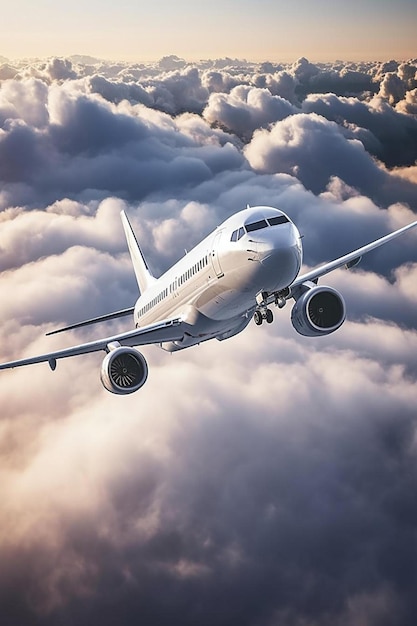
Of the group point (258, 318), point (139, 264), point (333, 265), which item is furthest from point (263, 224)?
point (139, 264)

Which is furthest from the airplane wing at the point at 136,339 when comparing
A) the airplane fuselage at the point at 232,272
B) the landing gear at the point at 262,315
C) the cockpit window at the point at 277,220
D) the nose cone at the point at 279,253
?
the cockpit window at the point at 277,220

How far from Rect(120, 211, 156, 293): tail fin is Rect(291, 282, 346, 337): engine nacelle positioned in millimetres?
33042

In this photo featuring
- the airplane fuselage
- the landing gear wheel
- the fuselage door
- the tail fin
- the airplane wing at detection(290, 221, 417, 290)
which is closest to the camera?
the airplane fuselage

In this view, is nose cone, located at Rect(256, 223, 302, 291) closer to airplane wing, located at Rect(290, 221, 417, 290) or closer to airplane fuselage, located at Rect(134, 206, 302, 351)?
airplane fuselage, located at Rect(134, 206, 302, 351)

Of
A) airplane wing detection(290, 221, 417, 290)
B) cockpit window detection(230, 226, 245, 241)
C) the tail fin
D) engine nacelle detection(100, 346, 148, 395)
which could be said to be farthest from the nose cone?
the tail fin

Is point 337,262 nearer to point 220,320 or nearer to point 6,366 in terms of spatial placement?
point 220,320

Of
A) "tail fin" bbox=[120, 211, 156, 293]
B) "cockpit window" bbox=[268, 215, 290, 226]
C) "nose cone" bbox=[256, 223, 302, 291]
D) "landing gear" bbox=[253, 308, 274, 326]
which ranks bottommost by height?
"landing gear" bbox=[253, 308, 274, 326]

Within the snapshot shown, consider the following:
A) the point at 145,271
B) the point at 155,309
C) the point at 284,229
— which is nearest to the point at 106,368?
the point at 155,309

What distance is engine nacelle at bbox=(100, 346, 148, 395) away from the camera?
184ft

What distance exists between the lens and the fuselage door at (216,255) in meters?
50.6

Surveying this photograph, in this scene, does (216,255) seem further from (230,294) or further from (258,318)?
(258,318)

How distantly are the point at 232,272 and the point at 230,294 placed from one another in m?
2.12

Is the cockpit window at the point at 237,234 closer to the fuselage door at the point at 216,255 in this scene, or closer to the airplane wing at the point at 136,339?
the fuselage door at the point at 216,255

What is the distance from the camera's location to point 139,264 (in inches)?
3713
